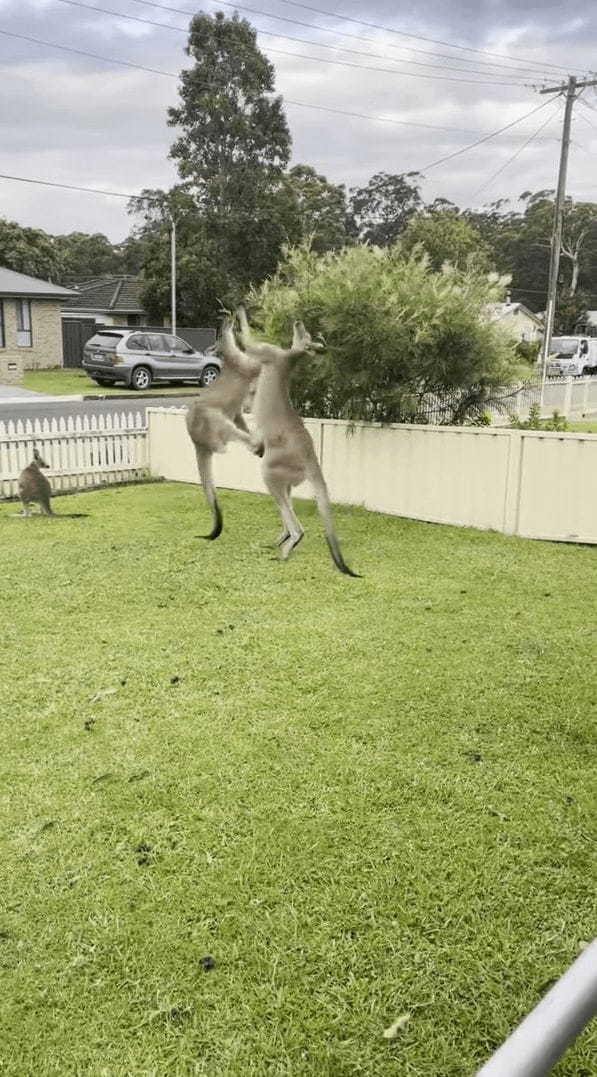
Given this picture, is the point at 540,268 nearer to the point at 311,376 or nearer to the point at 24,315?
the point at 24,315

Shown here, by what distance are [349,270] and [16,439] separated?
16.4ft

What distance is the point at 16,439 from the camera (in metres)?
11.0

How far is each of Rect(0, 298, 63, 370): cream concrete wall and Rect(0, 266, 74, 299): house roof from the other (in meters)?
0.42

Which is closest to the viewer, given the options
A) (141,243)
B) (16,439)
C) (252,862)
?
(252,862)

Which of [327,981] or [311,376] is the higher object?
[311,376]

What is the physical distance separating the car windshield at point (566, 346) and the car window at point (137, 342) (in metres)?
20.4

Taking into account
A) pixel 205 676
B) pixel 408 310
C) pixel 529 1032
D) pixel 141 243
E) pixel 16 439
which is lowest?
pixel 205 676

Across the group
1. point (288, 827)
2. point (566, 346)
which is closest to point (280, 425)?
point (288, 827)

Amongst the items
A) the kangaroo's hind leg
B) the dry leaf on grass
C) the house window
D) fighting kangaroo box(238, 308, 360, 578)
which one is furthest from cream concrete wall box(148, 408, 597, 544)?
the house window

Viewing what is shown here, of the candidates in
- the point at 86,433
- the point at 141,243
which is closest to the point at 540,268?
the point at 141,243

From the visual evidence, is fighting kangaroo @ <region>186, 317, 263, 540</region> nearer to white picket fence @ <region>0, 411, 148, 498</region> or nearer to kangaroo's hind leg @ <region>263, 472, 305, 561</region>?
kangaroo's hind leg @ <region>263, 472, 305, 561</region>

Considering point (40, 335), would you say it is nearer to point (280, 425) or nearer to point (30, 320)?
point (30, 320)

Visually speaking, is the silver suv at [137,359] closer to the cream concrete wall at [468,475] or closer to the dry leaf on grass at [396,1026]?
the cream concrete wall at [468,475]

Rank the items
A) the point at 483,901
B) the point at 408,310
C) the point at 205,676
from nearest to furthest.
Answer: the point at 483,901
the point at 205,676
the point at 408,310
